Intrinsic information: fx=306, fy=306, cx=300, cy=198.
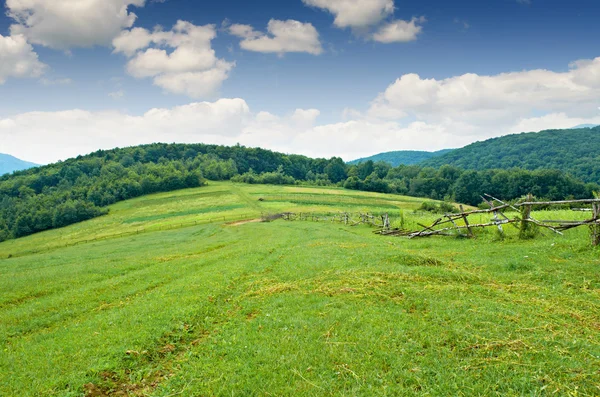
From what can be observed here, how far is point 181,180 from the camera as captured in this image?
127m

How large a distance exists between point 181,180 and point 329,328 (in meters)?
129

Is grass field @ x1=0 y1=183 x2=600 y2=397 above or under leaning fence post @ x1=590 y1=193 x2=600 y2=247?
under

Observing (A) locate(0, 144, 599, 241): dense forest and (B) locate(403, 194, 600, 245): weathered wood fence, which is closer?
(B) locate(403, 194, 600, 245): weathered wood fence

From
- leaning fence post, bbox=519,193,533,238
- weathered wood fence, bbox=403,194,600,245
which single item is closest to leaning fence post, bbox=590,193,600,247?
weathered wood fence, bbox=403,194,600,245

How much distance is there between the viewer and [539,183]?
360ft

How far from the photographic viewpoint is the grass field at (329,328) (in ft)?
23.4

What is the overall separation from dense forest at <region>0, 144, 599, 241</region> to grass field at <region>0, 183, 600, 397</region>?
10035cm

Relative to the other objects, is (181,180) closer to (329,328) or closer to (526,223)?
(526,223)

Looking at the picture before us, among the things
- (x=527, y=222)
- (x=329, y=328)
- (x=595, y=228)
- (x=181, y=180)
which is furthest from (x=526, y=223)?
(x=181, y=180)

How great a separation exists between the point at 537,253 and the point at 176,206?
91.9m

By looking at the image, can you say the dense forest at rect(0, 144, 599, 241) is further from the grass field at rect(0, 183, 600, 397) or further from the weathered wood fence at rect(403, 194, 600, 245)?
the weathered wood fence at rect(403, 194, 600, 245)

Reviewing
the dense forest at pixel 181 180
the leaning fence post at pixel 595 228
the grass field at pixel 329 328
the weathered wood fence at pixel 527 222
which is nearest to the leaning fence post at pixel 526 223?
the weathered wood fence at pixel 527 222

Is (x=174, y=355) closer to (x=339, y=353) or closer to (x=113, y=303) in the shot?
(x=339, y=353)

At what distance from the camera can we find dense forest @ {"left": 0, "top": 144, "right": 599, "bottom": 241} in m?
100
